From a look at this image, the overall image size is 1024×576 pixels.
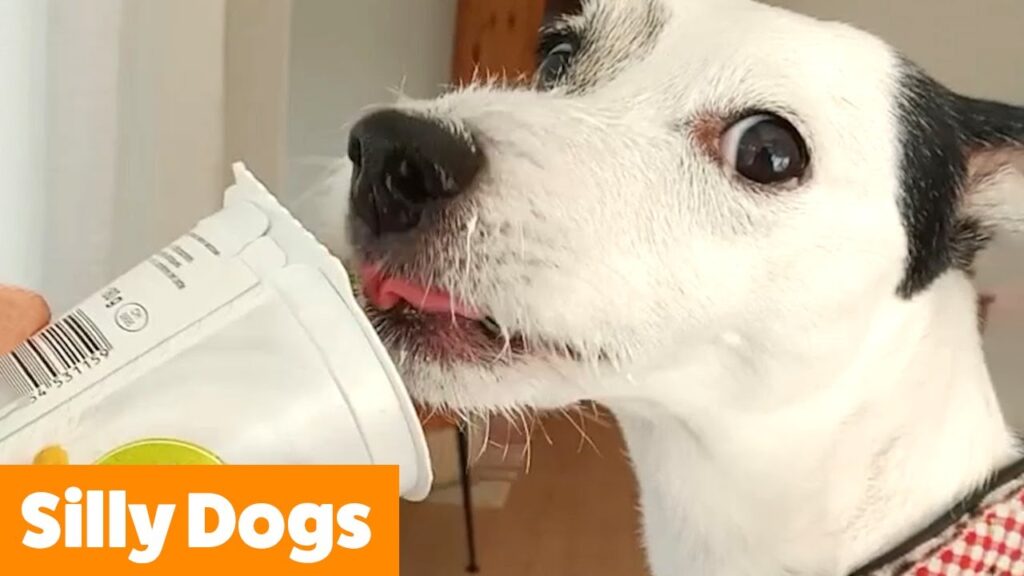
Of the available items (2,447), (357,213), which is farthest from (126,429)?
(357,213)

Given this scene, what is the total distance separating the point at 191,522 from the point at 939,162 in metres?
0.71

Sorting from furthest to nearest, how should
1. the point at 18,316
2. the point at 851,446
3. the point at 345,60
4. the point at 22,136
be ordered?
the point at 345,60, the point at 22,136, the point at 851,446, the point at 18,316

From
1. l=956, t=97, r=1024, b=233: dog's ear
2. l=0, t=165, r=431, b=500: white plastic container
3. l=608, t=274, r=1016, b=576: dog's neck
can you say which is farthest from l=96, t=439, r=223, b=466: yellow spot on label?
l=956, t=97, r=1024, b=233: dog's ear

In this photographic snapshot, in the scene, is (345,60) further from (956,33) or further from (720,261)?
(720,261)

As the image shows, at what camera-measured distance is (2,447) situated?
0.65 m

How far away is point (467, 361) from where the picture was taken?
886 millimetres

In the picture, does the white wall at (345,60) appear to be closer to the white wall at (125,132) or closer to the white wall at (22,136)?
the white wall at (125,132)

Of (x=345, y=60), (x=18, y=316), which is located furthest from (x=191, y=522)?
(x=345, y=60)

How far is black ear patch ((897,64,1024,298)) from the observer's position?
3.44 feet

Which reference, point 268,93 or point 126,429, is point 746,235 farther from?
point 268,93

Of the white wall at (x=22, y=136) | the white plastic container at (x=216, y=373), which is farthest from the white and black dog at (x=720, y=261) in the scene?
the white wall at (x=22, y=136)

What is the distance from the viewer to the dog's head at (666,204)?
33.6 inches

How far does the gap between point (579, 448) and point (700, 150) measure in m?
2.37

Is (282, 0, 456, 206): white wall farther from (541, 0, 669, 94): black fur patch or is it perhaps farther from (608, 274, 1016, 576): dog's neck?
(608, 274, 1016, 576): dog's neck
